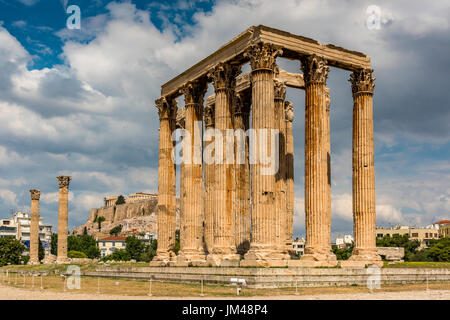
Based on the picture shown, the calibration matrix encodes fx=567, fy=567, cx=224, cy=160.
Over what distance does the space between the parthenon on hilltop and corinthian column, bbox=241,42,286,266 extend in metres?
0.06

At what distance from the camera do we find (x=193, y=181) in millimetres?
47375

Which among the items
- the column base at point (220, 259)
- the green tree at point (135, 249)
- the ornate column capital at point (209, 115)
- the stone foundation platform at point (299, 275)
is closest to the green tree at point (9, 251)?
the green tree at point (135, 249)

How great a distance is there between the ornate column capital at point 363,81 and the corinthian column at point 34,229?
218ft

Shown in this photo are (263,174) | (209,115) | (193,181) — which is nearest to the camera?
(263,174)

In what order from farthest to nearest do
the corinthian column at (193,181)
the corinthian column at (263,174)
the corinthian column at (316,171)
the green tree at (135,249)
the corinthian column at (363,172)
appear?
the green tree at (135,249)
the corinthian column at (193,181)
the corinthian column at (363,172)
the corinthian column at (316,171)
the corinthian column at (263,174)

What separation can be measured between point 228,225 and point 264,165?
734 centimetres

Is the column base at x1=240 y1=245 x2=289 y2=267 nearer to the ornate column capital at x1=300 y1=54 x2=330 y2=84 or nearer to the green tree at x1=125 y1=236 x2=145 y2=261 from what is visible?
the ornate column capital at x1=300 y1=54 x2=330 y2=84

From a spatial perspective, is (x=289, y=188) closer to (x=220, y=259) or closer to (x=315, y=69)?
(x=220, y=259)

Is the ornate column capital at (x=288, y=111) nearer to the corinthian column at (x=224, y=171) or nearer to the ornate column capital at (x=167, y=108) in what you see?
the ornate column capital at (x=167, y=108)

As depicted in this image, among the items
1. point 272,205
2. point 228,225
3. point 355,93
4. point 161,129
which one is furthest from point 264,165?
point 161,129

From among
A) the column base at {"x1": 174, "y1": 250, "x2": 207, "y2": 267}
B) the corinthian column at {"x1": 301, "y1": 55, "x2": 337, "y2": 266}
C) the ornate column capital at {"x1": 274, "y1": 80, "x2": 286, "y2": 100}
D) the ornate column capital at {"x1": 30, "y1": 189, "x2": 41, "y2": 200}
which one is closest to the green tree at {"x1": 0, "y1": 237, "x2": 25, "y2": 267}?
the ornate column capital at {"x1": 30, "y1": 189, "x2": 41, "y2": 200}

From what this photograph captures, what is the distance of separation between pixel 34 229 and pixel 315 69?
67731 mm

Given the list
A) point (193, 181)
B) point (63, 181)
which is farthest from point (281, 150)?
point (63, 181)

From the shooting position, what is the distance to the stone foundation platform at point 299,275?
32.0 metres
